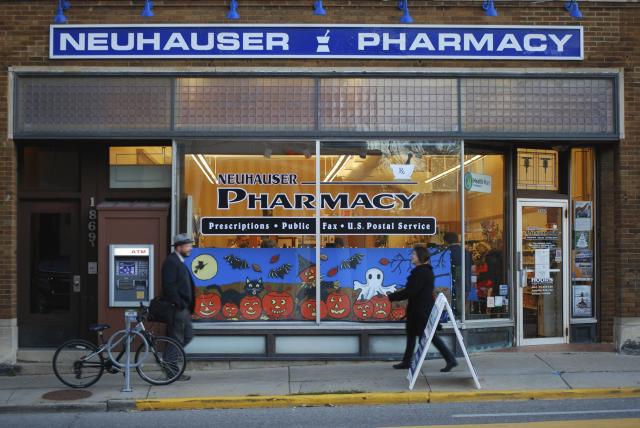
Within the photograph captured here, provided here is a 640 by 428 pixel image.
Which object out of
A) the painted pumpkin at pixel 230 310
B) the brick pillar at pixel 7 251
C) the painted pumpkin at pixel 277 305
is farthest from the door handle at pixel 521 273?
the brick pillar at pixel 7 251

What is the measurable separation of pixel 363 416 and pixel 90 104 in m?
6.23

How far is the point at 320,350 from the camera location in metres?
11.0

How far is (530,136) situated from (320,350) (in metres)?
4.50

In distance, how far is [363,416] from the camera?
8141mm

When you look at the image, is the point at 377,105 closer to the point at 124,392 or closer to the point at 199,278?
the point at 199,278

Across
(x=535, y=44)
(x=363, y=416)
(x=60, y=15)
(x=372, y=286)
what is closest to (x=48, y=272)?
(x=60, y=15)

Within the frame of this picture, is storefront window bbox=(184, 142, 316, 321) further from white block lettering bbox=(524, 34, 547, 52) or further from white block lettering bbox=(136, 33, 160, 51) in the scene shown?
white block lettering bbox=(524, 34, 547, 52)

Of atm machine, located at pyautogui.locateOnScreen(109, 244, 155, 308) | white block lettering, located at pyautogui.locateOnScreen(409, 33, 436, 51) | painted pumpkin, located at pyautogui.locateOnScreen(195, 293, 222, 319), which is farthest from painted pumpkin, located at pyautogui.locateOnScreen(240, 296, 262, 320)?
white block lettering, located at pyautogui.locateOnScreen(409, 33, 436, 51)

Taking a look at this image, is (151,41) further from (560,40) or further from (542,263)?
(542,263)

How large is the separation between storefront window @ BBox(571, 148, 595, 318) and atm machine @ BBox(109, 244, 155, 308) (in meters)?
6.74

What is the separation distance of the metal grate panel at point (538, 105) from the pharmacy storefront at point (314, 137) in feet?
0.07

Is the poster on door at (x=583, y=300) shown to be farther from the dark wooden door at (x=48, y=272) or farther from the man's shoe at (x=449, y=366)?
the dark wooden door at (x=48, y=272)

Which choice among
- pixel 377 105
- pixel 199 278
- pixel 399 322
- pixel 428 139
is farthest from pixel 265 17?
pixel 399 322

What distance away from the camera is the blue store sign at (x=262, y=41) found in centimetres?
1108
